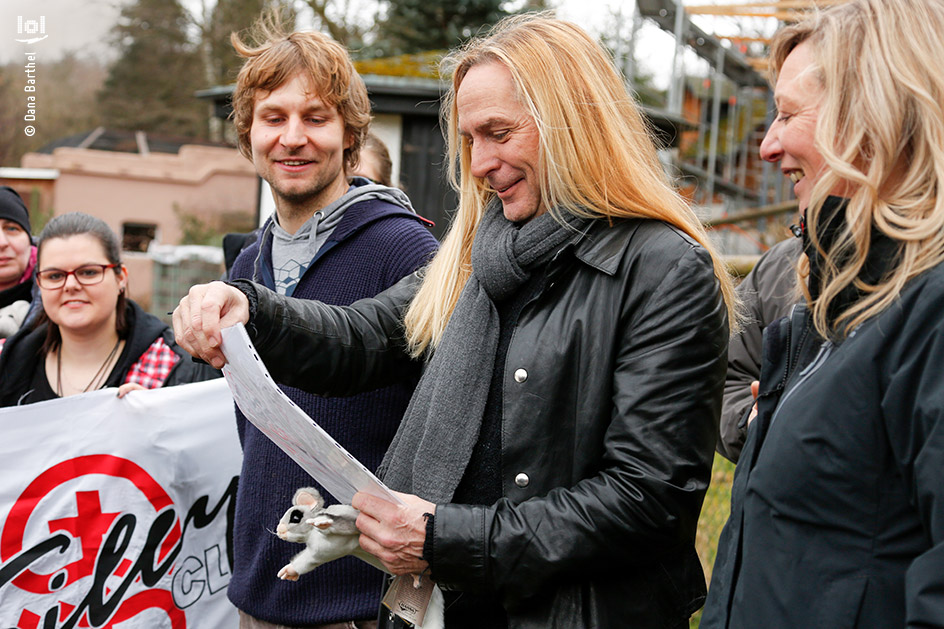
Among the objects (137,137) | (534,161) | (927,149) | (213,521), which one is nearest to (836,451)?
(927,149)

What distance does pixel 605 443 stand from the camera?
6.08 ft

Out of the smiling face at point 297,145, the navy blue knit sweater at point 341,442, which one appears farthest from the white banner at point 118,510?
the smiling face at point 297,145

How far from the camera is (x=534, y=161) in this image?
2.04 metres

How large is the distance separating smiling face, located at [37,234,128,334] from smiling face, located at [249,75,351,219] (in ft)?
3.77

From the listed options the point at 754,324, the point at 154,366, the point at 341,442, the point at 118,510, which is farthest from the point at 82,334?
the point at 754,324

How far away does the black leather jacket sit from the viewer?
180 centimetres

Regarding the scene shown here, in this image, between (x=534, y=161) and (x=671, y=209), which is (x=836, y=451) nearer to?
(x=671, y=209)

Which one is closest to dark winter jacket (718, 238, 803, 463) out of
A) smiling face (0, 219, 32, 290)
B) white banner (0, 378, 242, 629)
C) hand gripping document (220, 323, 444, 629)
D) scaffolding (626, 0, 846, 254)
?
hand gripping document (220, 323, 444, 629)

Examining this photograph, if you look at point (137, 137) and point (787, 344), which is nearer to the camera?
point (787, 344)

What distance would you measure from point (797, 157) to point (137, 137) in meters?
34.1

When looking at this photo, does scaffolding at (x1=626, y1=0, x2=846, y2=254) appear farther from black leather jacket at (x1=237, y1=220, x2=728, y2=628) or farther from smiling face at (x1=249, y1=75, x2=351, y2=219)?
black leather jacket at (x1=237, y1=220, x2=728, y2=628)

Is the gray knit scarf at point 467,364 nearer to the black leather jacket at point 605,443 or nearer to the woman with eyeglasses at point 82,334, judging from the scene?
the black leather jacket at point 605,443

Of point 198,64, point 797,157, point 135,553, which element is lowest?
point 135,553

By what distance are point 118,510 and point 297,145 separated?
1.59 metres
